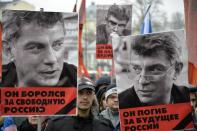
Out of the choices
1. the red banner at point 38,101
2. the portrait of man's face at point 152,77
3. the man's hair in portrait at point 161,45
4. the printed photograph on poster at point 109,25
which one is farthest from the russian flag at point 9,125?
the printed photograph on poster at point 109,25

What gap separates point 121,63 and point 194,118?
872mm

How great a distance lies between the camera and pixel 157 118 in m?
6.54

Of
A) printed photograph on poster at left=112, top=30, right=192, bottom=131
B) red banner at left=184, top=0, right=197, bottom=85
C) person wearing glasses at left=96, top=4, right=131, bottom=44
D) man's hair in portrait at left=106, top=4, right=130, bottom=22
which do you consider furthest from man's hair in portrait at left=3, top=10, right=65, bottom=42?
man's hair in portrait at left=106, top=4, right=130, bottom=22

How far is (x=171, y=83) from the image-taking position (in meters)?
6.61

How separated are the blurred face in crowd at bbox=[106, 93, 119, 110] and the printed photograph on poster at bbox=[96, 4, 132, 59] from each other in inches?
161

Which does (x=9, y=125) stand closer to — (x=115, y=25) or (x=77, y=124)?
(x=77, y=124)

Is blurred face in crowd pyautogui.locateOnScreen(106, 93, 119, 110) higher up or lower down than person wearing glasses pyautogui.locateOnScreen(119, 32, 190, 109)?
lower down

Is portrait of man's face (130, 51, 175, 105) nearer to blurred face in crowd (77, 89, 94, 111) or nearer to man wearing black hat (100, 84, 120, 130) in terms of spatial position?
blurred face in crowd (77, 89, 94, 111)

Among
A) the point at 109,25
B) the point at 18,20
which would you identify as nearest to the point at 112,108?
the point at 18,20

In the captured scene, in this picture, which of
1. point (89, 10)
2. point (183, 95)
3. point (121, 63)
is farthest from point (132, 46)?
point (89, 10)

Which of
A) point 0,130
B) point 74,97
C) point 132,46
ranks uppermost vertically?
point 132,46

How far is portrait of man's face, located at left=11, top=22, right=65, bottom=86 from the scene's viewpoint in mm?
6820

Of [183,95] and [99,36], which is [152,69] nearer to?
[183,95]

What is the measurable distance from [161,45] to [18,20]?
4.69ft
